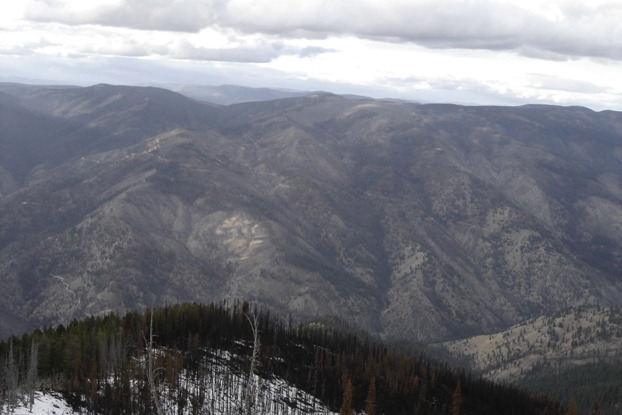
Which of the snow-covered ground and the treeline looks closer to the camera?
the snow-covered ground

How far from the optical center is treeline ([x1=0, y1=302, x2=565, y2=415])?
103m

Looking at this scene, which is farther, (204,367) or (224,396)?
(204,367)

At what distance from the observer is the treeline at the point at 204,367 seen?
102750 millimetres

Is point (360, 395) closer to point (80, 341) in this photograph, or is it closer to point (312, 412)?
point (312, 412)

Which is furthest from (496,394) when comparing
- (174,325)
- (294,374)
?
(174,325)

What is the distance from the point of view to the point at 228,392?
11950 cm

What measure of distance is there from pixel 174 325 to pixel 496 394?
295ft

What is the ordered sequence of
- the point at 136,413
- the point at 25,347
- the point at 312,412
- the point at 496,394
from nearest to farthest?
the point at 136,413
the point at 25,347
the point at 312,412
the point at 496,394

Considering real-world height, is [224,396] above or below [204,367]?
below

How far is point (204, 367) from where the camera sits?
12450 centimetres

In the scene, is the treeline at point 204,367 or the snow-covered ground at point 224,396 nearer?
the snow-covered ground at point 224,396

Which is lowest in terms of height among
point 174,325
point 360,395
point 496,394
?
point 496,394

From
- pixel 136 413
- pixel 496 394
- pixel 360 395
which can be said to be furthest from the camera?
pixel 496 394

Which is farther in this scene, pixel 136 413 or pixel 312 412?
pixel 312 412
